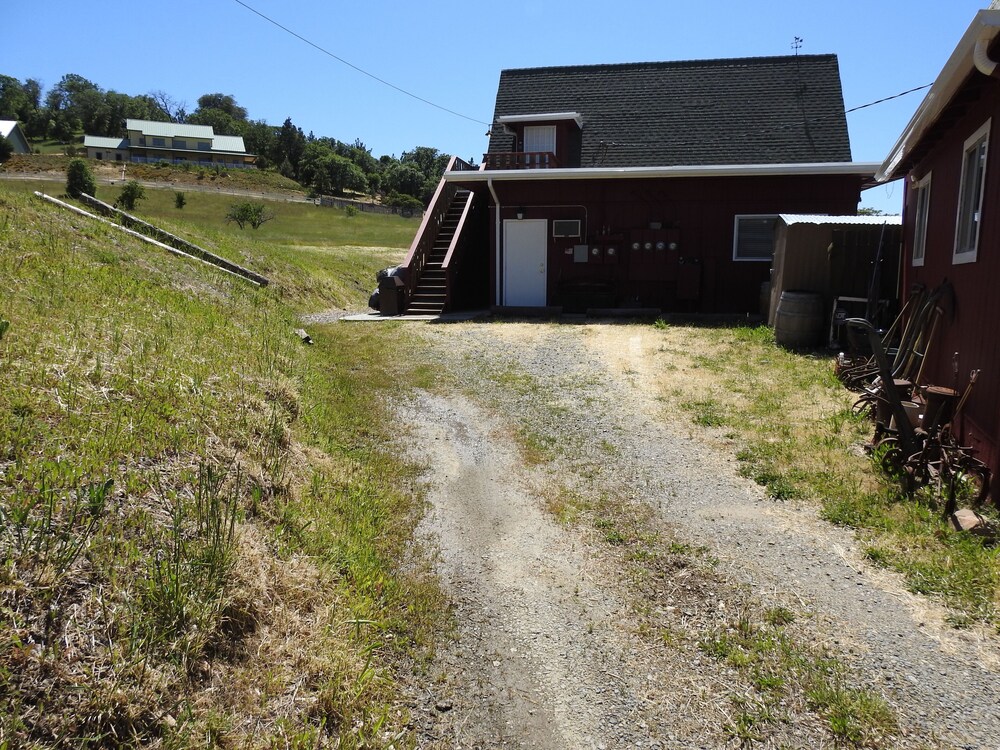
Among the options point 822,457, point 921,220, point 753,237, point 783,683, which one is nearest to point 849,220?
point 921,220

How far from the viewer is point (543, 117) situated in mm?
18000

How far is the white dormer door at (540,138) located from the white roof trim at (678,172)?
2.26 m

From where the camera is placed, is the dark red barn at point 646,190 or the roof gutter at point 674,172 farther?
the dark red barn at point 646,190

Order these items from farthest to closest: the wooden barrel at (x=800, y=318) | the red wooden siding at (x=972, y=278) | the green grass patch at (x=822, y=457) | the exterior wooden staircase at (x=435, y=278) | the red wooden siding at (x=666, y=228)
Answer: the exterior wooden staircase at (x=435, y=278), the red wooden siding at (x=666, y=228), the wooden barrel at (x=800, y=318), the red wooden siding at (x=972, y=278), the green grass patch at (x=822, y=457)

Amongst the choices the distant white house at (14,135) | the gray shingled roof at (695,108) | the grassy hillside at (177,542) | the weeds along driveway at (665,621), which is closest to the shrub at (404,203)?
the distant white house at (14,135)

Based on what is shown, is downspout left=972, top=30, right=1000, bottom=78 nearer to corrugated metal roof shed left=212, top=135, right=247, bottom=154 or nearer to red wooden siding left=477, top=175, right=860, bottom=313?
red wooden siding left=477, top=175, right=860, bottom=313

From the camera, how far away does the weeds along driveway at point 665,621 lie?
10.2 feet

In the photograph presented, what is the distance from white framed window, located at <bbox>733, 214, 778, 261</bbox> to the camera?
51.3 feet

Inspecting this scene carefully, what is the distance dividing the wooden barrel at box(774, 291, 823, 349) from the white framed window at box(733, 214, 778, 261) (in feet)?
15.6

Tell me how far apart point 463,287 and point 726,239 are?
251 inches

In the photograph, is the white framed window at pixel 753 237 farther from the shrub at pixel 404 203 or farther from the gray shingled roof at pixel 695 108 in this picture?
the shrub at pixel 404 203

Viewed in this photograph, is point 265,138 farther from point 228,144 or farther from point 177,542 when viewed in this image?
point 177,542

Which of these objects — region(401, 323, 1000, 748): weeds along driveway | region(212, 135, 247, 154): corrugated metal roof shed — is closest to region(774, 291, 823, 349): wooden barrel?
region(401, 323, 1000, 748): weeds along driveway

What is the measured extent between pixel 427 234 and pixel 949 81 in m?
13.1
